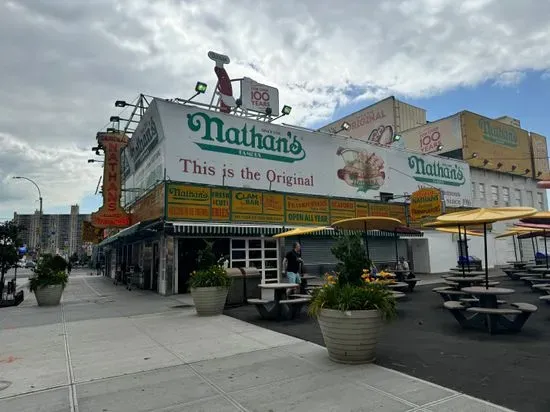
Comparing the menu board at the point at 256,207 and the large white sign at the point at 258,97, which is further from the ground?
the large white sign at the point at 258,97

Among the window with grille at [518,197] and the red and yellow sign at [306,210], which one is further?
the window with grille at [518,197]

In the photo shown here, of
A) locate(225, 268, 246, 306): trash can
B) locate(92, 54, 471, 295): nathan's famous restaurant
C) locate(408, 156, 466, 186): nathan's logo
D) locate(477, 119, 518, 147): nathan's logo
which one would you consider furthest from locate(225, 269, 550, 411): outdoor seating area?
locate(477, 119, 518, 147): nathan's logo

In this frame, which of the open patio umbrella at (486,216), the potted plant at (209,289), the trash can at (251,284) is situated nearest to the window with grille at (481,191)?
the open patio umbrella at (486,216)

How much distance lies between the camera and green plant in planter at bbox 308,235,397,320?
500 cm

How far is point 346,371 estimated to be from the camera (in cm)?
474

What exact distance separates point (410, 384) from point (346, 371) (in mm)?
796

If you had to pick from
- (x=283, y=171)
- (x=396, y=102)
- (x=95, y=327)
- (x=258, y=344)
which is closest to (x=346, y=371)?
(x=258, y=344)

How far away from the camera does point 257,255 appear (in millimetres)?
17453

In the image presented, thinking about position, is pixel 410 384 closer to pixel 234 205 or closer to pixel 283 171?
pixel 234 205

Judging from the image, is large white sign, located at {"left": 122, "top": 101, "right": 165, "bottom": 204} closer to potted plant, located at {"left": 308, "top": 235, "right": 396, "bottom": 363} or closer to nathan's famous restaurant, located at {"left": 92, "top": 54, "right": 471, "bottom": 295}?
nathan's famous restaurant, located at {"left": 92, "top": 54, "right": 471, "bottom": 295}

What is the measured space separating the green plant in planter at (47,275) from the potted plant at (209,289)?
21.0ft

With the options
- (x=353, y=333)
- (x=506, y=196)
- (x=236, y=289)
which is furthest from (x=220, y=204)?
(x=506, y=196)

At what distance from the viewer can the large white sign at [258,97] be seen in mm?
19469

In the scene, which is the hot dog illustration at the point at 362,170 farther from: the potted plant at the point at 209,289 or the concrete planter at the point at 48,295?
the concrete planter at the point at 48,295
